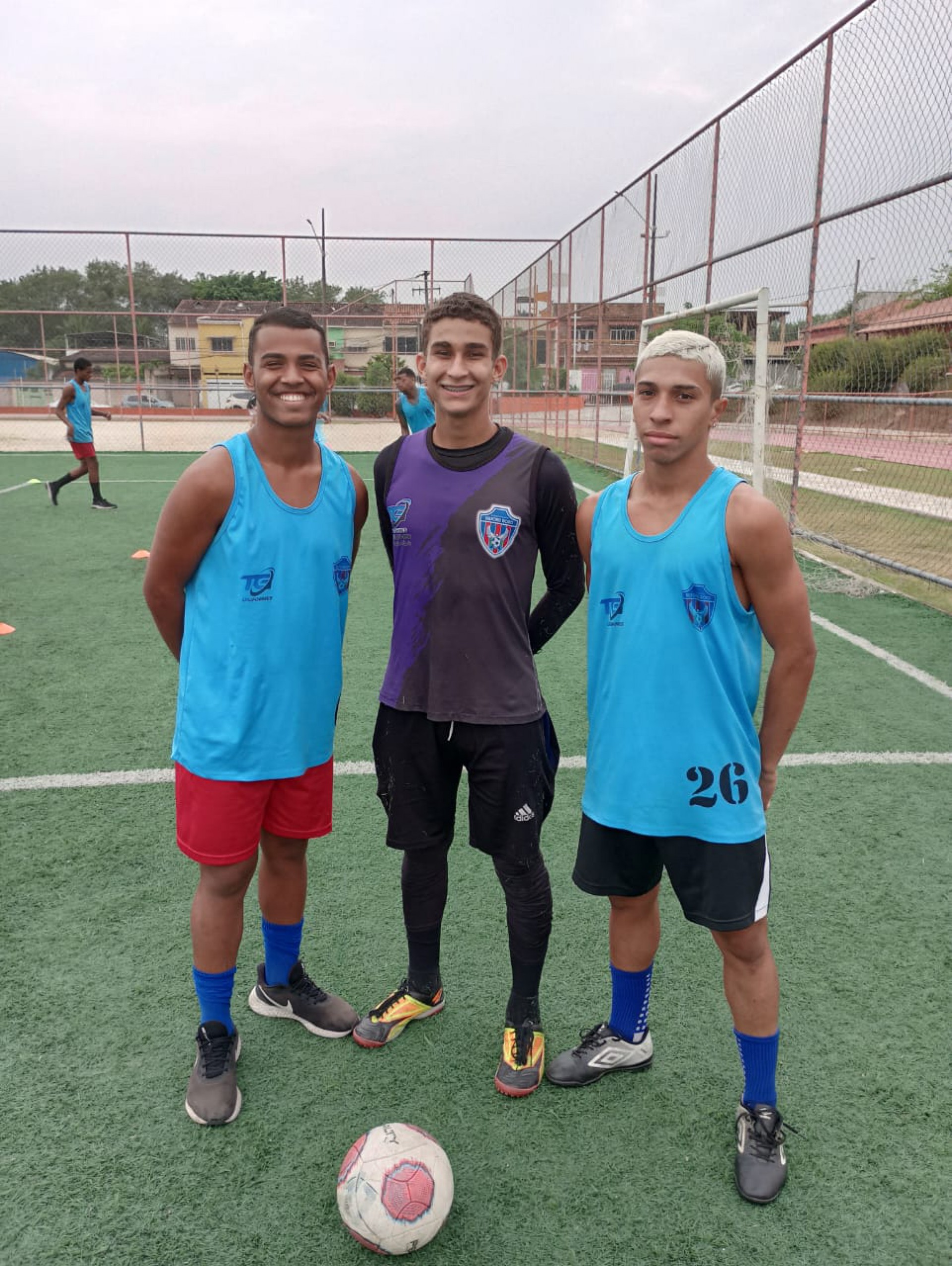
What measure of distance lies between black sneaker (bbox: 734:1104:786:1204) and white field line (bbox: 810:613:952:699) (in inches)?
138

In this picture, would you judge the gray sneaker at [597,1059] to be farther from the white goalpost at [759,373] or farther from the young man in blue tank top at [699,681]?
the white goalpost at [759,373]

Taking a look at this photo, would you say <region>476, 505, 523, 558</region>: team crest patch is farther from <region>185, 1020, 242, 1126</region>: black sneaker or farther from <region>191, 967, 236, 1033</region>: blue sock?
<region>185, 1020, 242, 1126</region>: black sneaker

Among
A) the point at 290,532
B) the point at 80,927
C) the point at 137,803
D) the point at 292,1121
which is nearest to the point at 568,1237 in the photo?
the point at 292,1121

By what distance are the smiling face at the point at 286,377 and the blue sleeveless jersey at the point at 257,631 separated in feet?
0.36

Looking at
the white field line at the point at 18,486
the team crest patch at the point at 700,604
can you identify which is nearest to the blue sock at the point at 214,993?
the team crest patch at the point at 700,604

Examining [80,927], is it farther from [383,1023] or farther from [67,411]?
[67,411]

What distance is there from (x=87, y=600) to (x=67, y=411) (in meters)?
5.71

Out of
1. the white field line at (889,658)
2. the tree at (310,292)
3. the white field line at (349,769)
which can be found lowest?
the white field line at (349,769)

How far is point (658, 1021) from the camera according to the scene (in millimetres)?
2545

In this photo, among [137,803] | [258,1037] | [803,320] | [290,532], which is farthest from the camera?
[803,320]

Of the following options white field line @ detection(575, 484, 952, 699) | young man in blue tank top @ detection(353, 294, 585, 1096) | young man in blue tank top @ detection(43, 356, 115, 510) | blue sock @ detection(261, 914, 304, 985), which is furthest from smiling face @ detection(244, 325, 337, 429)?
young man in blue tank top @ detection(43, 356, 115, 510)

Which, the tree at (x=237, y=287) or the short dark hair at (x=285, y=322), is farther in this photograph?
the tree at (x=237, y=287)

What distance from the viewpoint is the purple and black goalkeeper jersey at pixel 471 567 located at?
7.02 feet

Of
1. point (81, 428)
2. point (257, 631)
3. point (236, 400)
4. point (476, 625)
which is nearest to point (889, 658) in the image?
point (476, 625)
